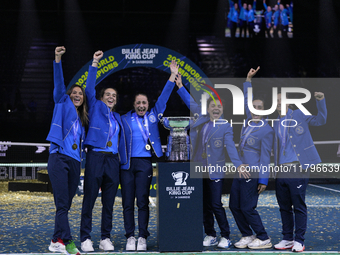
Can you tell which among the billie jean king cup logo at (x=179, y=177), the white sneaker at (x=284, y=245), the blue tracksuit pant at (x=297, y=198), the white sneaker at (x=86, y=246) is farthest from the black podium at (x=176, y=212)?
the blue tracksuit pant at (x=297, y=198)

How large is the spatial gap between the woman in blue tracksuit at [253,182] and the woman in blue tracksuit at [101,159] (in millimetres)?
1207

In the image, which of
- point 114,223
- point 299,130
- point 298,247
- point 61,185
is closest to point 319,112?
point 299,130

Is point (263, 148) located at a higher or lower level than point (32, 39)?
lower

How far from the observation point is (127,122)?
423 centimetres

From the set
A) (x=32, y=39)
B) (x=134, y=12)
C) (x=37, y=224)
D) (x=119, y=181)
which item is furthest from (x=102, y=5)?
(x=119, y=181)

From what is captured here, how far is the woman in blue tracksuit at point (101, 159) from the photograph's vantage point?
4043 mm

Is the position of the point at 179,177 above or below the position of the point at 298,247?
above

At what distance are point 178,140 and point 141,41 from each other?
12180mm

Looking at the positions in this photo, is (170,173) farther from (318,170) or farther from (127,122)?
(318,170)

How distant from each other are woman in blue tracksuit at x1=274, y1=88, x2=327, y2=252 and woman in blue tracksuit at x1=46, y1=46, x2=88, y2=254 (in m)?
1.94

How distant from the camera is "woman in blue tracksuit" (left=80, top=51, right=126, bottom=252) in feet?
13.3

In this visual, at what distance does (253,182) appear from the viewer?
421 cm

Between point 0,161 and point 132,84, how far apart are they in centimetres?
647

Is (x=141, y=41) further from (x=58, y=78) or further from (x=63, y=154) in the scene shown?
(x=63, y=154)
